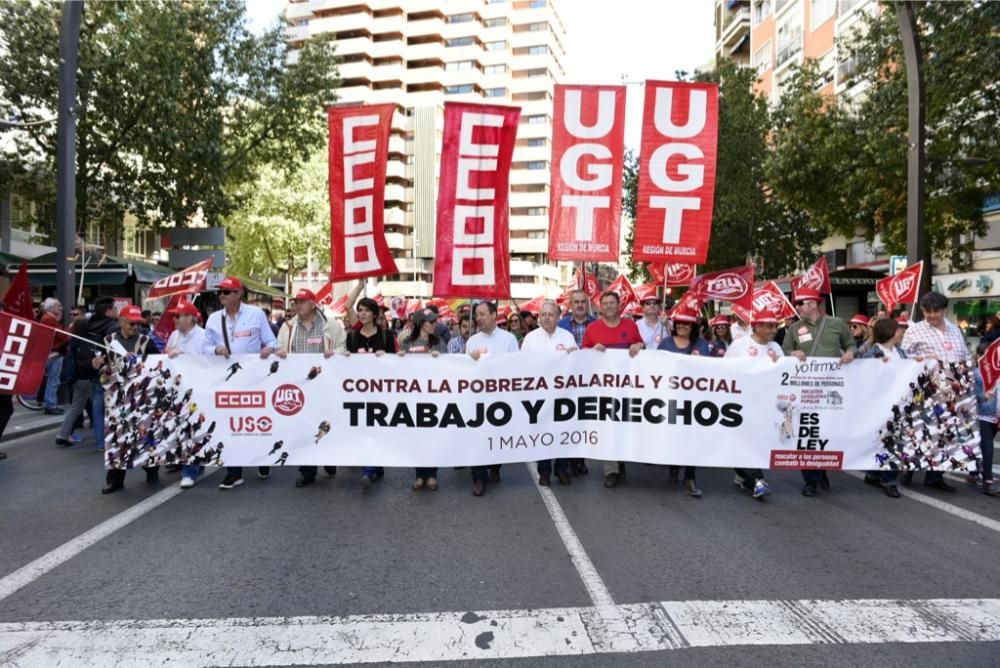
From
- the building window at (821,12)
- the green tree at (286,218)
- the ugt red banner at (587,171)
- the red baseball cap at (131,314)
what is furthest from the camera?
the green tree at (286,218)

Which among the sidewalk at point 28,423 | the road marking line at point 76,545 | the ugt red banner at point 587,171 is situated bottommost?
the sidewalk at point 28,423

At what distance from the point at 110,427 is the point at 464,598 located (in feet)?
13.5

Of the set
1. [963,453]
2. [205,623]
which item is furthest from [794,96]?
[205,623]

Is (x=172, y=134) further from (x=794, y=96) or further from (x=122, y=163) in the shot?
(x=794, y=96)

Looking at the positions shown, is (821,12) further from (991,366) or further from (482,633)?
(482,633)

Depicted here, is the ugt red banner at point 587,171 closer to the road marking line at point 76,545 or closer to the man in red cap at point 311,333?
the man in red cap at point 311,333

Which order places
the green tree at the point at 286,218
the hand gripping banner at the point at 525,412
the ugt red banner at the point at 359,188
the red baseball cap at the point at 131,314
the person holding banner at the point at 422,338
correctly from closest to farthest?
the hand gripping banner at the point at 525,412 → the ugt red banner at the point at 359,188 → the person holding banner at the point at 422,338 → the red baseball cap at the point at 131,314 → the green tree at the point at 286,218

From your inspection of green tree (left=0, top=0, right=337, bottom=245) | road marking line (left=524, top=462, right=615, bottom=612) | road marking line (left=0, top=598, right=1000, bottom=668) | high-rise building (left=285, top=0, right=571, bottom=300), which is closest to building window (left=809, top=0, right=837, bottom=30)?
green tree (left=0, top=0, right=337, bottom=245)

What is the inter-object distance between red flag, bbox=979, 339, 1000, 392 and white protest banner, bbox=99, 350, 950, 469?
60 centimetres

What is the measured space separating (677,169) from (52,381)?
10.1 meters

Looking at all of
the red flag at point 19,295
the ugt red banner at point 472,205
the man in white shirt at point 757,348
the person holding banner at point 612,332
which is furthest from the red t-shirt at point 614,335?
the red flag at point 19,295

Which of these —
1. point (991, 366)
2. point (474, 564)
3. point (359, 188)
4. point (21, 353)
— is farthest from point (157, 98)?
point (991, 366)

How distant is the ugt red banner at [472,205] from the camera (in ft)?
25.7

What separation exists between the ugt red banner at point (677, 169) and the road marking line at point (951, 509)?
10.4ft
